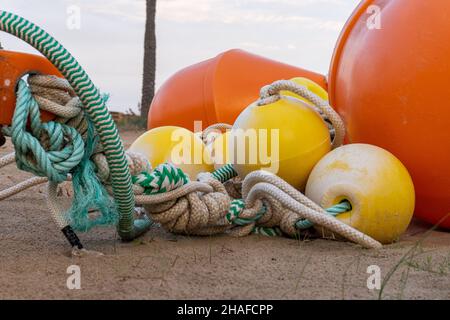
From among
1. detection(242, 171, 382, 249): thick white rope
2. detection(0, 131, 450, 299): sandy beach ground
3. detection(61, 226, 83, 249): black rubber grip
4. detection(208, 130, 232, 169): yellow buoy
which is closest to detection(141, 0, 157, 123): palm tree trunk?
detection(208, 130, 232, 169): yellow buoy

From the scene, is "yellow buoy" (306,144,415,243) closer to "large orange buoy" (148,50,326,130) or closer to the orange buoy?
the orange buoy

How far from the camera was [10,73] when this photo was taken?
5.98 feet

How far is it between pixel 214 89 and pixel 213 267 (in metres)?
2.57

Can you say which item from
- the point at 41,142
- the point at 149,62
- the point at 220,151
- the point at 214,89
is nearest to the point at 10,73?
the point at 41,142

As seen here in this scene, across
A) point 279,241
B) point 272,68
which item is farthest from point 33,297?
point 272,68

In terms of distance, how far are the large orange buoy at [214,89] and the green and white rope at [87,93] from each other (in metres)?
2.37

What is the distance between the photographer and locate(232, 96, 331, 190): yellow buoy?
2.51m

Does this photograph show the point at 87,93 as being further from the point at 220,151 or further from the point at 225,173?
the point at 220,151

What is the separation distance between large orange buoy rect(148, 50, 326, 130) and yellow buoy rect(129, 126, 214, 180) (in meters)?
1.35

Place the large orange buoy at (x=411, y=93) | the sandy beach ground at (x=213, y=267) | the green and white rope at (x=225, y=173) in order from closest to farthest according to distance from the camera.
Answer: the sandy beach ground at (x=213, y=267) → the large orange buoy at (x=411, y=93) → the green and white rope at (x=225, y=173)

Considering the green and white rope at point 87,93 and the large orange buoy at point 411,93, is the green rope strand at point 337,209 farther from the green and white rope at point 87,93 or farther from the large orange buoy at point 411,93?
the green and white rope at point 87,93

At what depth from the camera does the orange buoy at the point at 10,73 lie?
71.5 inches

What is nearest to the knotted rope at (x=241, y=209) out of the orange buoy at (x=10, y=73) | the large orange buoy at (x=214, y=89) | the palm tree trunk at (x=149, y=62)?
the orange buoy at (x=10, y=73)

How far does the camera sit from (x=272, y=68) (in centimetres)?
475
